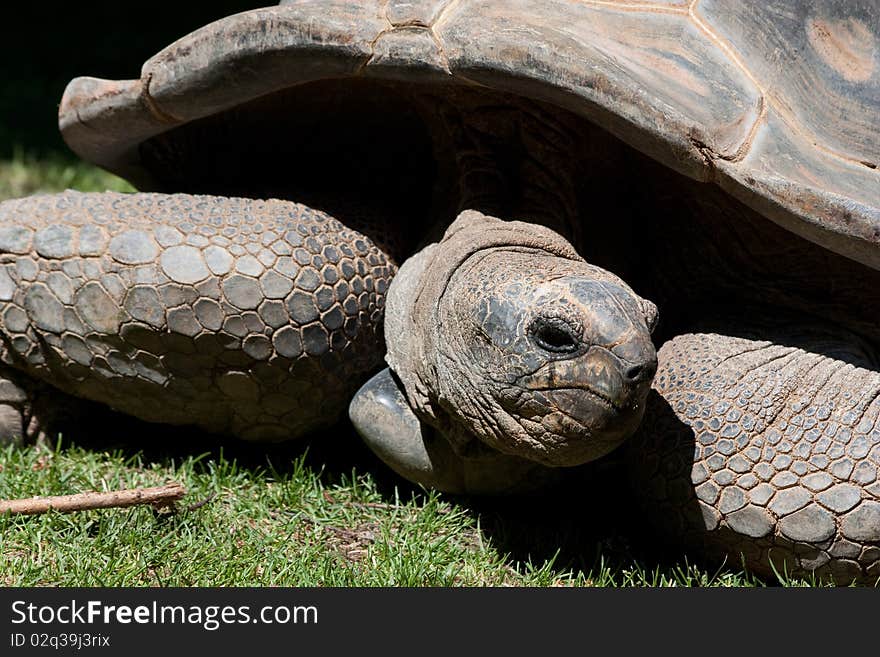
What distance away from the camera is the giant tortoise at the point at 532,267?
262 centimetres

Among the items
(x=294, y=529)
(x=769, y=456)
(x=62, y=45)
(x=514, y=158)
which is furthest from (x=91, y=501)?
(x=62, y=45)

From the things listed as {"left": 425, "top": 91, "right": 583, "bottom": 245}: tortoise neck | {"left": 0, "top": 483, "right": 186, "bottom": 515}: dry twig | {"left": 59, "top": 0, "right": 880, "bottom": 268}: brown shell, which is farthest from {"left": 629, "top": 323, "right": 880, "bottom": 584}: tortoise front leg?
{"left": 0, "top": 483, "right": 186, "bottom": 515}: dry twig

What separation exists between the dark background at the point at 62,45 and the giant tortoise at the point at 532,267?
3.10 metres

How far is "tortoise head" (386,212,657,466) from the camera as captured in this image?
93.5 inches

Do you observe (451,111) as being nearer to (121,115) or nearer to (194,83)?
(194,83)

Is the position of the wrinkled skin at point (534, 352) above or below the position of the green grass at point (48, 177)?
above

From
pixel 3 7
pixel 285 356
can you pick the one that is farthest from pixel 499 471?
pixel 3 7

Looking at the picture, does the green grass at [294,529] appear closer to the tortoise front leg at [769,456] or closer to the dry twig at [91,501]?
the dry twig at [91,501]

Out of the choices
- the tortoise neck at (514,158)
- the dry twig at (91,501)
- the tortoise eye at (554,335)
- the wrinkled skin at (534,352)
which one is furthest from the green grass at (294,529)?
the tortoise neck at (514,158)

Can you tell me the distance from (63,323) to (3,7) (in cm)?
676

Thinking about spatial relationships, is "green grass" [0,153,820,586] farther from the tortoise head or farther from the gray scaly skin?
the tortoise head

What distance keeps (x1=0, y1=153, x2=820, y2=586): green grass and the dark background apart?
316 cm

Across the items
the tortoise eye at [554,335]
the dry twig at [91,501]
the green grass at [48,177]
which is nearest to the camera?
the tortoise eye at [554,335]

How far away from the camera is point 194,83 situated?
3.05 meters
